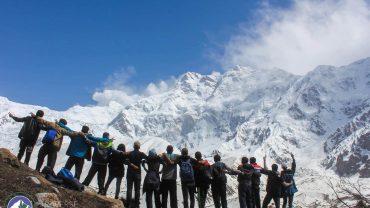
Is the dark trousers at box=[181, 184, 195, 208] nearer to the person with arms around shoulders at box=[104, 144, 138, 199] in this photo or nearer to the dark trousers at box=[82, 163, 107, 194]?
the person with arms around shoulders at box=[104, 144, 138, 199]

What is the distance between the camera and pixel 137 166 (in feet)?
61.1

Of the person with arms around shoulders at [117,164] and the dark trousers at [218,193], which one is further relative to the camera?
the dark trousers at [218,193]

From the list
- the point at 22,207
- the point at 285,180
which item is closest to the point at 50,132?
the point at 22,207

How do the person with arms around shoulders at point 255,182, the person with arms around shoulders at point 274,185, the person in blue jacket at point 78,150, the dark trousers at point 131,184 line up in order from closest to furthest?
the dark trousers at point 131,184 < the person in blue jacket at point 78,150 < the person with arms around shoulders at point 255,182 < the person with arms around shoulders at point 274,185

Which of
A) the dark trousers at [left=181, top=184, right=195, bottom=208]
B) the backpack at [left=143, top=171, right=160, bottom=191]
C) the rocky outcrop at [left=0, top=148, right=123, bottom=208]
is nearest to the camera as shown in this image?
the rocky outcrop at [left=0, top=148, right=123, bottom=208]

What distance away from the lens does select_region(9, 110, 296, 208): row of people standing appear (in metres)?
18.6

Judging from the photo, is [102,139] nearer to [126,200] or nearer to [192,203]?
[126,200]

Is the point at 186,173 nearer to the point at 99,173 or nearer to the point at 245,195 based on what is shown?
the point at 245,195

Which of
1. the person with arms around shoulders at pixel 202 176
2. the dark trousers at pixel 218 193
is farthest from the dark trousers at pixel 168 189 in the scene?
the dark trousers at pixel 218 193

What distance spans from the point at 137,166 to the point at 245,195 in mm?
4467

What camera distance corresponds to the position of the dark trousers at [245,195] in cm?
1966

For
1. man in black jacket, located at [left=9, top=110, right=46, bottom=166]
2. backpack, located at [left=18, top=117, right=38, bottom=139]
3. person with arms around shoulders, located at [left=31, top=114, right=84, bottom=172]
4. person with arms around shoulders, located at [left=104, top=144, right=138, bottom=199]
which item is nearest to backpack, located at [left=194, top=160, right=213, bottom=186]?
person with arms around shoulders, located at [left=104, top=144, right=138, bottom=199]

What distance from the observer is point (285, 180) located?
70.1 feet

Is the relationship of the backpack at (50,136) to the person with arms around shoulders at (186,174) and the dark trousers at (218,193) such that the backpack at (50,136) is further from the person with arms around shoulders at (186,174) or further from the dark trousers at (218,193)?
the dark trousers at (218,193)
